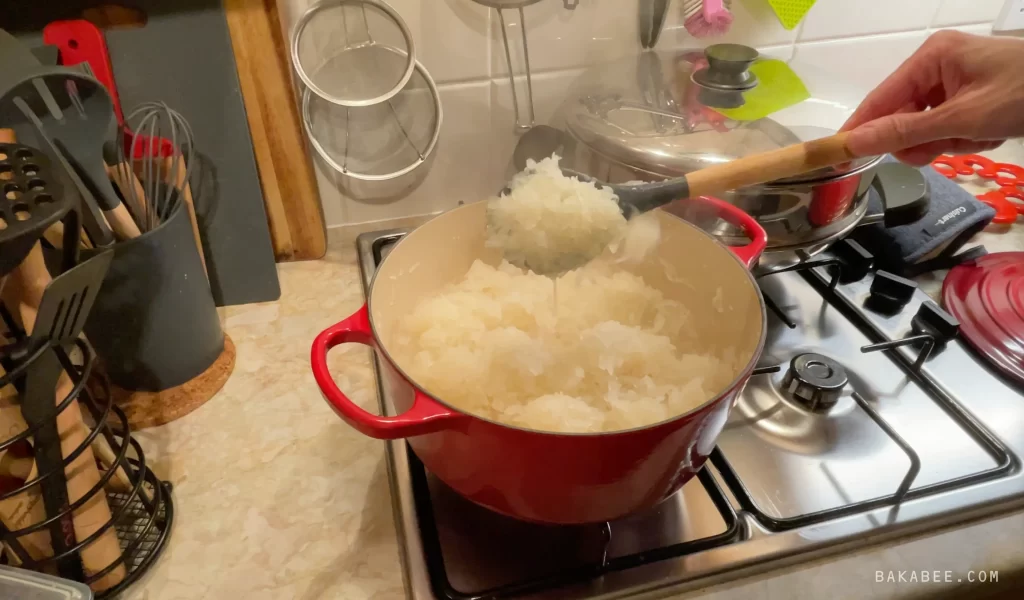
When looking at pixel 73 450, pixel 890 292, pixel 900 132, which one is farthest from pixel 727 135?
pixel 73 450

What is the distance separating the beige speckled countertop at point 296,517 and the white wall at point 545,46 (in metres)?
0.33

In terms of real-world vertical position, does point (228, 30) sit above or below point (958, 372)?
above

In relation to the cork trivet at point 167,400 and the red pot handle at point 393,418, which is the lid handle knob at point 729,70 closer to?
the red pot handle at point 393,418

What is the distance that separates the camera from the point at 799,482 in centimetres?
64

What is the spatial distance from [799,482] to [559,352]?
0.26 metres

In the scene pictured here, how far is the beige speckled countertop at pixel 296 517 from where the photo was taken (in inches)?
22.2

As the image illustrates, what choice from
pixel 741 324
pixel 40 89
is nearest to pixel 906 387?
pixel 741 324

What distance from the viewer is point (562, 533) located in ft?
1.95

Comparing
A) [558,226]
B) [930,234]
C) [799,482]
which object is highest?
[558,226]

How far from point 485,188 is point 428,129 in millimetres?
135

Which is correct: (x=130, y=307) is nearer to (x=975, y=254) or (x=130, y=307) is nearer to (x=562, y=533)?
(x=562, y=533)

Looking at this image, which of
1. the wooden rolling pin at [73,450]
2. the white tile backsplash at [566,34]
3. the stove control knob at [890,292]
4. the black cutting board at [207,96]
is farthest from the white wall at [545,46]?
the wooden rolling pin at [73,450]

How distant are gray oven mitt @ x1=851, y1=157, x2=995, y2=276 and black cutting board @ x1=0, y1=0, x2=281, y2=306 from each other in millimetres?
763

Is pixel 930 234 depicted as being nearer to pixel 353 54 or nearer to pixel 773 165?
pixel 773 165
